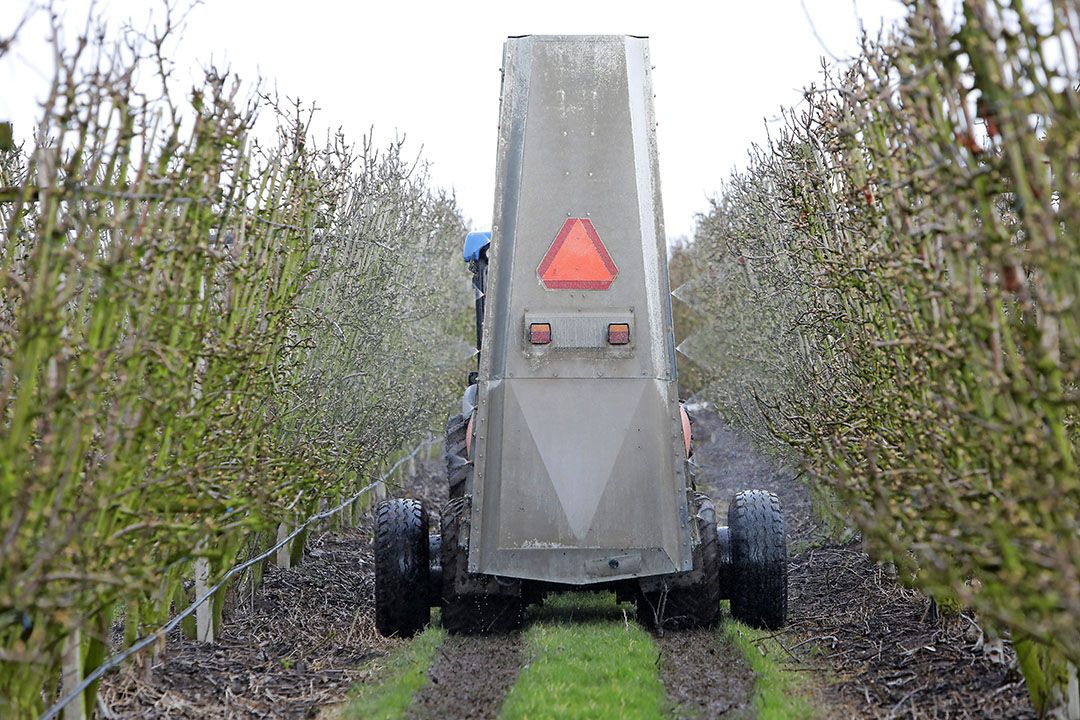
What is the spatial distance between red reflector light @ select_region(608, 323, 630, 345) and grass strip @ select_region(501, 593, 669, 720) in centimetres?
205

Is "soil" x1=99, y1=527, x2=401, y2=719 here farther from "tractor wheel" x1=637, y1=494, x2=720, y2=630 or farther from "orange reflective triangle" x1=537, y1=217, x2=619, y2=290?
"orange reflective triangle" x1=537, y1=217, x2=619, y2=290

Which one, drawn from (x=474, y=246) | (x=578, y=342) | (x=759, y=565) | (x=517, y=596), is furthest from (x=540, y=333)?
(x=759, y=565)

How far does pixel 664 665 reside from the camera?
27.5ft

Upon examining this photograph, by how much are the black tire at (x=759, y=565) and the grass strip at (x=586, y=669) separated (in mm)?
842

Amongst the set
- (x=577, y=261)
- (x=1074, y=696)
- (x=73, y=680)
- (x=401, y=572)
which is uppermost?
(x=577, y=261)

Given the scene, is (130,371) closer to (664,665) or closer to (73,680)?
(73,680)

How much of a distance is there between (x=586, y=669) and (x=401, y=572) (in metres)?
2.03

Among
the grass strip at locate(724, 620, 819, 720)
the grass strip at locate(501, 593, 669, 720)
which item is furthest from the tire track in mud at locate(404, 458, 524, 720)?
the grass strip at locate(724, 620, 819, 720)

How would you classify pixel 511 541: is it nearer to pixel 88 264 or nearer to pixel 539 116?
pixel 539 116

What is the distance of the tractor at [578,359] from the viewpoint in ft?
28.0

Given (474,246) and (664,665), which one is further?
(474,246)

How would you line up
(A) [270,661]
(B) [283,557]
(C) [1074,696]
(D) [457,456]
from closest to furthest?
(C) [1074,696] < (A) [270,661] < (D) [457,456] < (B) [283,557]

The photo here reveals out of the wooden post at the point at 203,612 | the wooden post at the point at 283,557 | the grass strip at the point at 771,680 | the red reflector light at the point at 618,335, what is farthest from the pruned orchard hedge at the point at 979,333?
the wooden post at the point at 283,557

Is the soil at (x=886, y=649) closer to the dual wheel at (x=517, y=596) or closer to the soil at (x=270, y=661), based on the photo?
the dual wheel at (x=517, y=596)
